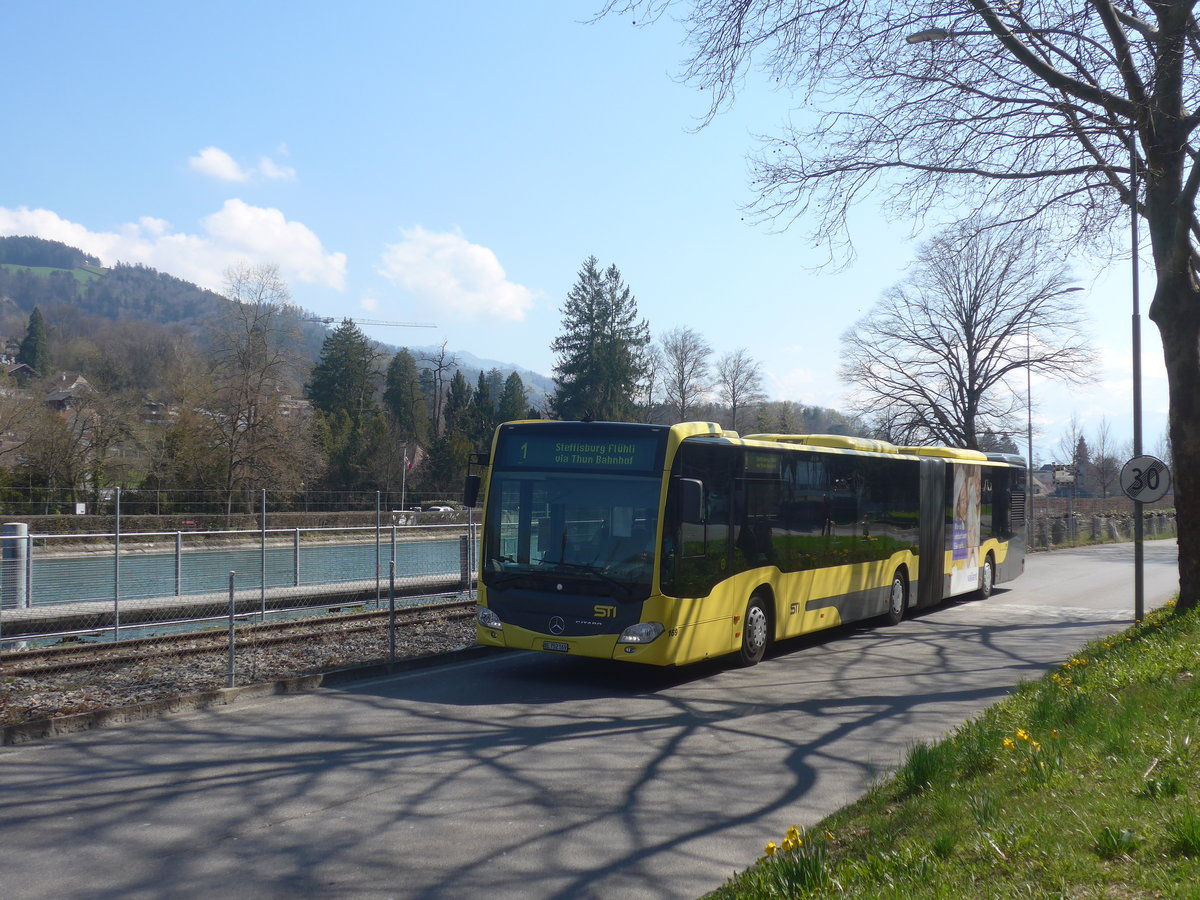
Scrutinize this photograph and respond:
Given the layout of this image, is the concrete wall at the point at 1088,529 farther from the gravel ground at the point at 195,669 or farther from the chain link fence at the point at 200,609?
the gravel ground at the point at 195,669

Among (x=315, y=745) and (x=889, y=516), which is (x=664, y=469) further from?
(x=889, y=516)

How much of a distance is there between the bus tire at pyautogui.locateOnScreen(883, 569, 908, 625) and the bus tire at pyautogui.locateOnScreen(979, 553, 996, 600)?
543 cm

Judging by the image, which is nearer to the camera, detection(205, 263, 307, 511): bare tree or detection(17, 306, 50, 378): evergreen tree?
detection(205, 263, 307, 511): bare tree

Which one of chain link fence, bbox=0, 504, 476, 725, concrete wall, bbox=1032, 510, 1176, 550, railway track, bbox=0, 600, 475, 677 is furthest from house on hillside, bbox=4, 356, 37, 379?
concrete wall, bbox=1032, 510, 1176, 550

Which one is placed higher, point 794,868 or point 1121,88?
point 1121,88

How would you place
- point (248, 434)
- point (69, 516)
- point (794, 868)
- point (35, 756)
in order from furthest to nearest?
1. point (248, 434)
2. point (69, 516)
3. point (35, 756)
4. point (794, 868)

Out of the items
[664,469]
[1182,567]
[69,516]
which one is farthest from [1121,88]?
[69,516]

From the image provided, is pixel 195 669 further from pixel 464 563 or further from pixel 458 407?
pixel 458 407

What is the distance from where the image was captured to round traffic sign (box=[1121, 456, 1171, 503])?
16.5 m

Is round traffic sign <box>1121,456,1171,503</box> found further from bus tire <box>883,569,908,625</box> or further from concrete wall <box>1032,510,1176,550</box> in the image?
concrete wall <box>1032,510,1176,550</box>

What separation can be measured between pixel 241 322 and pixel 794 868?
174 feet

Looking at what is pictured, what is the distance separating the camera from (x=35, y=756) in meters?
Result: 8.29

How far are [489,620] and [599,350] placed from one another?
57.5 meters

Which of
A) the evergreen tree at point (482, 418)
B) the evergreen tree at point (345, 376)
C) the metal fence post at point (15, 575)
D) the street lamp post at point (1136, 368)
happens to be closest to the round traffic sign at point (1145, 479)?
the street lamp post at point (1136, 368)
